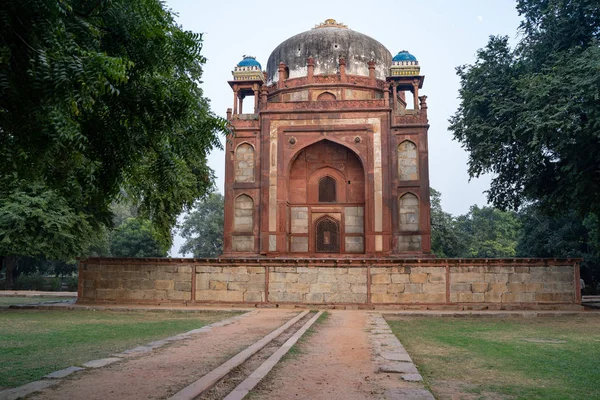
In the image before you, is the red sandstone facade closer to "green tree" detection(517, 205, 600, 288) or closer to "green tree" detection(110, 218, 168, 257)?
"green tree" detection(517, 205, 600, 288)

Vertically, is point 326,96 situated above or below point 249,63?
below

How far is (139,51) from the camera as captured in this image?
4.15 metres

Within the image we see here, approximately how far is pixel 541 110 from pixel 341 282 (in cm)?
740

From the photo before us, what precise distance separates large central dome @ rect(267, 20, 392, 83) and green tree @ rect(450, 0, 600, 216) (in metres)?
7.81

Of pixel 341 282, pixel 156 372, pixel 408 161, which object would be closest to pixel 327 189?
pixel 408 161

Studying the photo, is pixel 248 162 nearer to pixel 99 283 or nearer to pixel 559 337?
pixel 99 283

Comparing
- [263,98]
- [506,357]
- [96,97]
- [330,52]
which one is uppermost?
[330,52]

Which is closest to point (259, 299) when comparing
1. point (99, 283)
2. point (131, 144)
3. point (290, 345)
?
point (99, 283)

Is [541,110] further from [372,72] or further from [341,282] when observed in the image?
[372,72]

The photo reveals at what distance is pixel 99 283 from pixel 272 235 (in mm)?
7364

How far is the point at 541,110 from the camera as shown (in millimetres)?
14930

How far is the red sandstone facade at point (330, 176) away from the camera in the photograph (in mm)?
21766

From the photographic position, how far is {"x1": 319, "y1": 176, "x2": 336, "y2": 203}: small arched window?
23.5 meters

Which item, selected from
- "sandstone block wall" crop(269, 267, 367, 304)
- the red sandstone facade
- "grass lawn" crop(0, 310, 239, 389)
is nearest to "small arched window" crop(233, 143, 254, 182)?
the red sandstone facade
